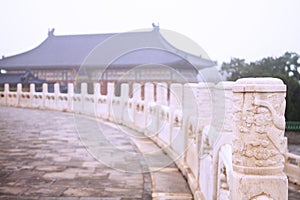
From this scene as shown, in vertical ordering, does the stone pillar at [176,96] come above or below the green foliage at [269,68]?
below

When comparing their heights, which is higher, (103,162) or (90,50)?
(90,50)

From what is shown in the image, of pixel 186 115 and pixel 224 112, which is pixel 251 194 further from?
pixel 186 115

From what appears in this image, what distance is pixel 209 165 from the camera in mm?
2744

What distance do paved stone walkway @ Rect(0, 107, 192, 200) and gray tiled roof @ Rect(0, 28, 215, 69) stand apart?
14797 mm

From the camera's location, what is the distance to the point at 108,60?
2209 centimetres

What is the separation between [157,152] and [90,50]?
21.1 meters

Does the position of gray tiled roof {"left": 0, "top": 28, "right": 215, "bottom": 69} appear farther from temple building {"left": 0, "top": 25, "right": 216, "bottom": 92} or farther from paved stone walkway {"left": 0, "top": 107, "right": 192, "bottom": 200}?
paved stone walkway {"left": 0, "top": 107, "right": 192, "bottom": 200}

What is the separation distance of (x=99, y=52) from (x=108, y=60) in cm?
88

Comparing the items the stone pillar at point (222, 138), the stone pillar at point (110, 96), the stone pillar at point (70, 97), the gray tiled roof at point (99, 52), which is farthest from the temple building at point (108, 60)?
the stone pillar at point (222, 138)

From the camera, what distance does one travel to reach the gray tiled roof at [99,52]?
873 inches

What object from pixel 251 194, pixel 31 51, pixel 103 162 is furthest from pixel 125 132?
pixel 31 51

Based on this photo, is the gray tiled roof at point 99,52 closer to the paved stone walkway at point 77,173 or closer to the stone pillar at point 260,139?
the paved stone walkway at point 77,173

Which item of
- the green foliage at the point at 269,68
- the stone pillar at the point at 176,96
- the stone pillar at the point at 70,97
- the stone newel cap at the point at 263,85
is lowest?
the stone pillar at the point at 70,97

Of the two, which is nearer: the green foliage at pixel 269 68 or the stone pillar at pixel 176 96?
the stone pillar at pixel 176 96
